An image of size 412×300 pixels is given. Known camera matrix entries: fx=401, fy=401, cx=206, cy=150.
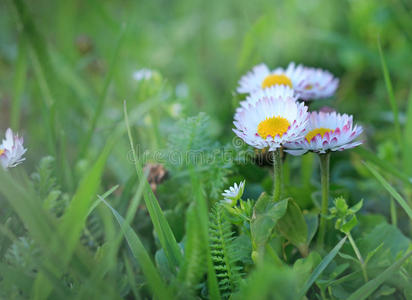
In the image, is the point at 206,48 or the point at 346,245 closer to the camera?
the point at 346,245

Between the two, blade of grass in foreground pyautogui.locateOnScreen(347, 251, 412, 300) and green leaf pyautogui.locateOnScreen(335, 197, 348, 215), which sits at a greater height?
green leaf pyautogui.locateOnScreen(335, 197, 348, 215)

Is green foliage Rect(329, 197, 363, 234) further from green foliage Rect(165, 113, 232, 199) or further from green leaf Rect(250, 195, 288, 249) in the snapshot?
green foliage Rect(165, 113, 232, 199)

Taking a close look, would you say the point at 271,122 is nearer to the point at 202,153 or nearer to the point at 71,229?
the point at 202,153

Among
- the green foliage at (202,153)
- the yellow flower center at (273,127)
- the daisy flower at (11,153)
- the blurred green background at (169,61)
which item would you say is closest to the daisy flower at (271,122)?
the yellow flower center at (273,127)

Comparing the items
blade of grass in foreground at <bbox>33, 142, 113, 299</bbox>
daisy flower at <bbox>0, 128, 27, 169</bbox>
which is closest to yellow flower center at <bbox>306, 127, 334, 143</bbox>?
blade of grass in foreground at <bbox>33, 142, 113, 299</bbox>

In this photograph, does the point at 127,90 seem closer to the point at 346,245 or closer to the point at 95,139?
the point at 95,139

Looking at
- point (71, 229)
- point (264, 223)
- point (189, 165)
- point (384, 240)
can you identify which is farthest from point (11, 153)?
point (384, 240)

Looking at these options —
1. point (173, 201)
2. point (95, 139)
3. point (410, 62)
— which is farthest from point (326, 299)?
point (410, 62)
